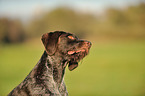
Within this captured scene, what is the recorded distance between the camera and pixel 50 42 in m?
5.95

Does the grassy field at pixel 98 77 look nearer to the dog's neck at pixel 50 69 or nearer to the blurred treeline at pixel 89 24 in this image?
the dog's neck at pixel 50 69

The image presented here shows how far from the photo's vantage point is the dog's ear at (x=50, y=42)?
589cm

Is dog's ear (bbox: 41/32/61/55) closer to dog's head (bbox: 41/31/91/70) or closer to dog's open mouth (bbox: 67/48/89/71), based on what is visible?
dog's head (bbox: 41/31/91/70)

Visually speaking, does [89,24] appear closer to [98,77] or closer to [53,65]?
[98,77]

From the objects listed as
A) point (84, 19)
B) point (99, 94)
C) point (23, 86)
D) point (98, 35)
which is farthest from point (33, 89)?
point (84, 19)

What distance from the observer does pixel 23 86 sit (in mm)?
5570

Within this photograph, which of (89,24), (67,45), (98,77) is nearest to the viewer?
(67,45)

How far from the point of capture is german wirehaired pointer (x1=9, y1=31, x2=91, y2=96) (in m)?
5.49

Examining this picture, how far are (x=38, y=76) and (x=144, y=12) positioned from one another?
10469 centimetres

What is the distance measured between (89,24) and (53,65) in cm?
10887

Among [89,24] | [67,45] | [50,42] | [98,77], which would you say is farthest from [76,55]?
[89,24]

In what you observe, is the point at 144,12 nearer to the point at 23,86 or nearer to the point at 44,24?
the point at 44,24

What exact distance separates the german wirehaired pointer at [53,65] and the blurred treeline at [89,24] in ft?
290

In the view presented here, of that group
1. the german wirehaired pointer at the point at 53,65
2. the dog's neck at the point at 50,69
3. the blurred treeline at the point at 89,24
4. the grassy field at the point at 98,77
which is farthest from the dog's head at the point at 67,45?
the blurred treeline at the point at 89,24
